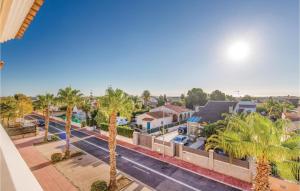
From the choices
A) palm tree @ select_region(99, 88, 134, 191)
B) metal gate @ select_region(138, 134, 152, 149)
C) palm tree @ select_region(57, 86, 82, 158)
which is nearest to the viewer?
palm tree @ select_region(99, 88, 134, 191)

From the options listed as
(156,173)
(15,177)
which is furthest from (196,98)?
(15,177)

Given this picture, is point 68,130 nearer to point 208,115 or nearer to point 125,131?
point 125,131

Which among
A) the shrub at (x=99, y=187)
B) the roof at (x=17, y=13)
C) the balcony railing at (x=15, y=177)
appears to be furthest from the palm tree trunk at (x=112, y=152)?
the balcony railing at (x=15, y=177)

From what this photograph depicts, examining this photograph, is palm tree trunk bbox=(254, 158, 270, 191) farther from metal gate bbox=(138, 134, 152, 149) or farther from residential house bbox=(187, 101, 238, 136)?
residential house bbox=(187, 101, 238, 136)

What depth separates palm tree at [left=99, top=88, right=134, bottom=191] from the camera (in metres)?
14.3

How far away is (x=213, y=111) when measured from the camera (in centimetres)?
3381

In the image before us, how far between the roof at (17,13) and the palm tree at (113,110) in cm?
1155

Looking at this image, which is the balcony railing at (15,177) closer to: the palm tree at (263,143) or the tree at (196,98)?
the palm tree at (263,143)

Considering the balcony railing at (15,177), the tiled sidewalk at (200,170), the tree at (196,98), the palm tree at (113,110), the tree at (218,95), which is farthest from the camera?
the tree at (218,95)

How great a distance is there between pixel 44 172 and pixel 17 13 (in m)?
19.6

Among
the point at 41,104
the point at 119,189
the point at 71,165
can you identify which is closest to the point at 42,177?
the point at 71,165

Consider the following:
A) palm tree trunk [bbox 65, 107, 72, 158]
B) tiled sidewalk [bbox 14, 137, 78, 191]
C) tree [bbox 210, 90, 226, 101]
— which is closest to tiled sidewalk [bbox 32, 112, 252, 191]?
palm tree trunk [bbox 65, 107, 72, 158]

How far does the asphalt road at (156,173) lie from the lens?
595 inches

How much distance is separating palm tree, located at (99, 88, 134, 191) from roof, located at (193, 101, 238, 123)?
2052cm
